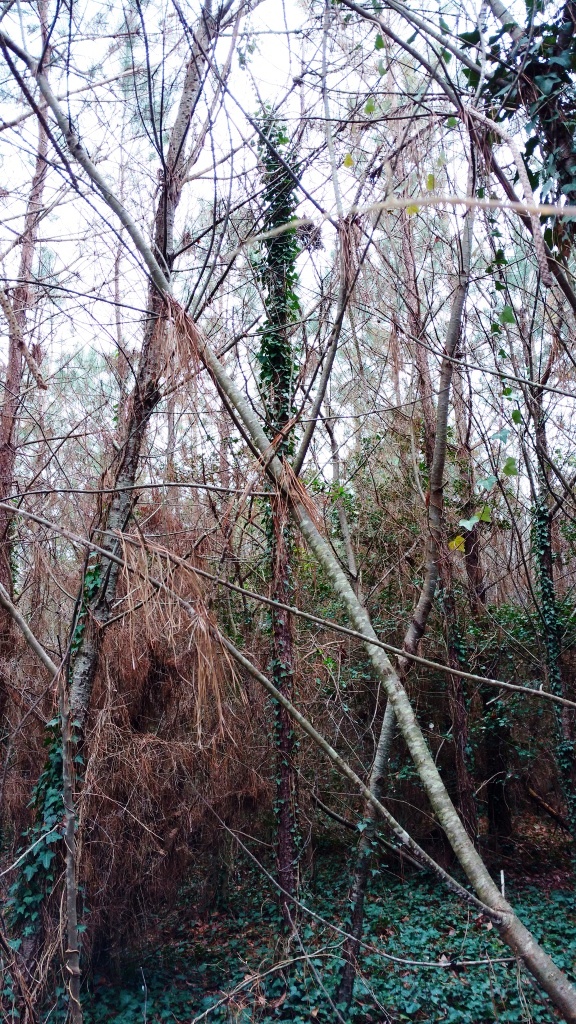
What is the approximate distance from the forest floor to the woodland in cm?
3

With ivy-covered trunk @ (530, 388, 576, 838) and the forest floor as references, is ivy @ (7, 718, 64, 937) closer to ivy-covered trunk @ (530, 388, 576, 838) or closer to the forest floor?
the forest floor

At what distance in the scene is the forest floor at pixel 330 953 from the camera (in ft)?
13.8

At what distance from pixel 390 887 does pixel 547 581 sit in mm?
3290

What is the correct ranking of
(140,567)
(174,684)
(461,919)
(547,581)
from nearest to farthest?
(140,567)
(174,684)
(461,919)
(547,581)

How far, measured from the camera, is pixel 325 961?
14.9 feet

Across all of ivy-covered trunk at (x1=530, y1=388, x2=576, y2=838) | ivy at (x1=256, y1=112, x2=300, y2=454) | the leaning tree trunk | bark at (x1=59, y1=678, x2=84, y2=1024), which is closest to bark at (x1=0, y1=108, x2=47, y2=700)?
ivy at (x1=256, y1=112, x2=300, y2=454)

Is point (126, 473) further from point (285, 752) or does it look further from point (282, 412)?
point (285, 752)

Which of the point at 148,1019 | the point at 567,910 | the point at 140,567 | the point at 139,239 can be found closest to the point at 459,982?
the point at 567,910

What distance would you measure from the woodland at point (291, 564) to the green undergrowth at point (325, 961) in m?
0.03

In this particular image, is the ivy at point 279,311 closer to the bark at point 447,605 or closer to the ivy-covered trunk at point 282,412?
the ivy-covered trunk at point 282,412

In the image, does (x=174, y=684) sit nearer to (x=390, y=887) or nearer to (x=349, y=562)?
(x=349, y=562)

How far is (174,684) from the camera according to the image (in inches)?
192

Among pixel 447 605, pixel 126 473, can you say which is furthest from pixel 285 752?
pixel 126 473

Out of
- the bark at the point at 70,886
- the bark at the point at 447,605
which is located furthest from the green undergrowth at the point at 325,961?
the bark at the point at 70,886
